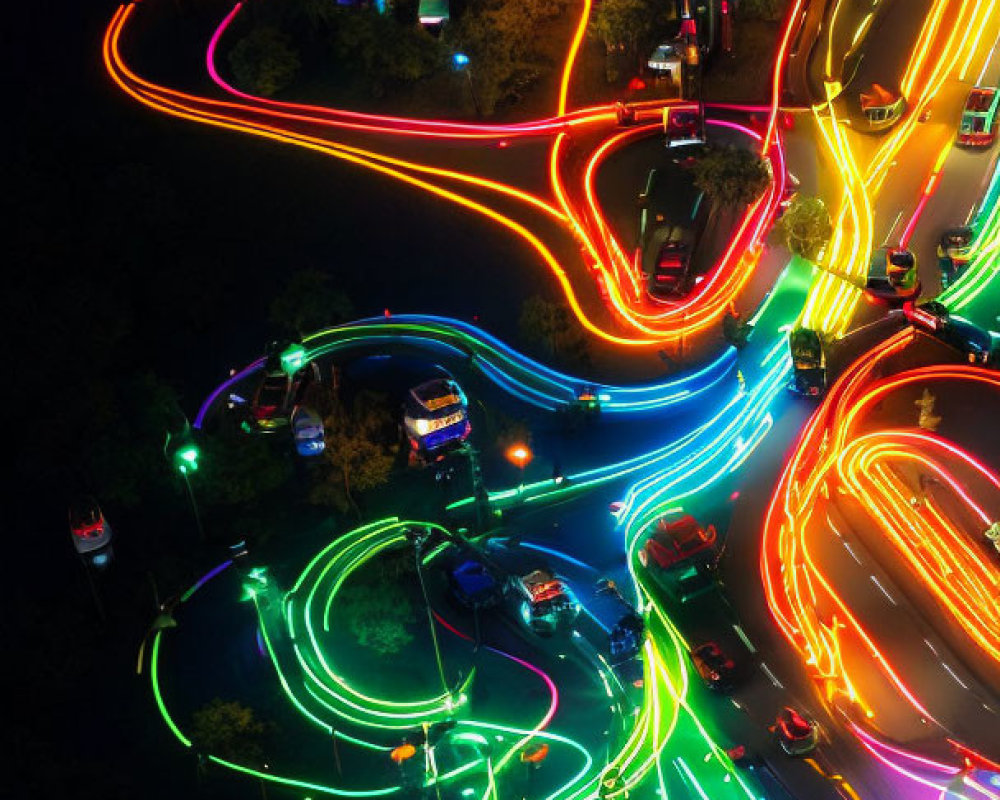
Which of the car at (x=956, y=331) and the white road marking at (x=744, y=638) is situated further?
the car at (x=956, y=331)

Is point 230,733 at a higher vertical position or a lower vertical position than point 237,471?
lower

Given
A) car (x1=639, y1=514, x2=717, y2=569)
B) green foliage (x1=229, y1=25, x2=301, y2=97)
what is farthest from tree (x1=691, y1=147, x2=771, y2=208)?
green foliage (x1=229, y1=25, x2=301, y2=97)

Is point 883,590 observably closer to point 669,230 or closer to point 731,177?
point 669,230

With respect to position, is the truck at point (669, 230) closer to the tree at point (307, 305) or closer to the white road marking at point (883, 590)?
the tree at point (307, 305)

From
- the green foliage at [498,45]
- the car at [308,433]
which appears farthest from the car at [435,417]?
the green foliage at [498,45]

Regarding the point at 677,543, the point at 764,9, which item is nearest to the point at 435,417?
the point at 677,543

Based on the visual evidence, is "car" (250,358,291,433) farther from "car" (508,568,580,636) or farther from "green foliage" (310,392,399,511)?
"car" (508,568,580,636)

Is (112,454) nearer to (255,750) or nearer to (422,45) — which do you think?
(255,750)

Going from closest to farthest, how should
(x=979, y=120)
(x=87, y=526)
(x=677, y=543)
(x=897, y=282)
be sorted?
(x=87, y=526), (x=677, y=543), (x=897, y=282), (x=979, y=120)
